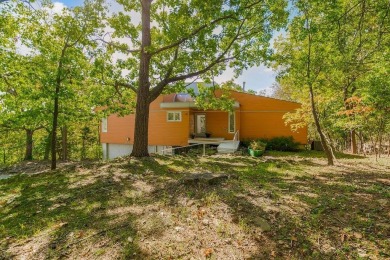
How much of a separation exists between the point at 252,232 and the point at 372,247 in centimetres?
162

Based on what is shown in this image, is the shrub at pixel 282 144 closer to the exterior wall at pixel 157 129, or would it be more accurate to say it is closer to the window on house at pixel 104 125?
the exterior wall at pixel 157 129

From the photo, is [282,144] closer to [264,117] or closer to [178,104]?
[264,117]

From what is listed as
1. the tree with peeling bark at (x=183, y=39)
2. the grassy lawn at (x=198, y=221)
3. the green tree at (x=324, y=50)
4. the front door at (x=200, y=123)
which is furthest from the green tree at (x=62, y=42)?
the front door at (x=200, y=123)

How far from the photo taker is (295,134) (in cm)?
1838

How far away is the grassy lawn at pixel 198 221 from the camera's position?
326 centimetres

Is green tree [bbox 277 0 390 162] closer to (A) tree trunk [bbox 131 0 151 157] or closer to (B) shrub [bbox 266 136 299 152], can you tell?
(B) shrub [bbox 266 136 299 152]

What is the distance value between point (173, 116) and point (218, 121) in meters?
3.95

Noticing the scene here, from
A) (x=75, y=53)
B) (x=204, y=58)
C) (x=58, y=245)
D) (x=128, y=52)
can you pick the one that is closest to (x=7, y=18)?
(x=75, y=53)

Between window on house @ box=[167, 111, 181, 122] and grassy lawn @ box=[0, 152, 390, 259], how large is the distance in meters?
13.3

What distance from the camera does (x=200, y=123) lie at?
20781 millimetres

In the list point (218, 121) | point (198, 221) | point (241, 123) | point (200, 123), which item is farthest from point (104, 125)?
point (198, 221)

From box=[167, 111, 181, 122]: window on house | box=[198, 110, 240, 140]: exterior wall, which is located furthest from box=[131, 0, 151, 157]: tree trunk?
box=[198, 110, 240, 140]: exterior wall

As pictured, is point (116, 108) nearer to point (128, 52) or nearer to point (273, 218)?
point (128, 52)

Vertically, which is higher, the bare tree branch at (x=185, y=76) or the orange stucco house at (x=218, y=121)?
the bare tree branch at (x=185, y=76)
